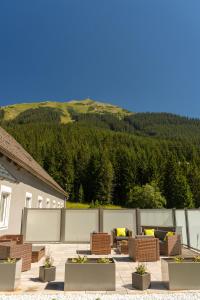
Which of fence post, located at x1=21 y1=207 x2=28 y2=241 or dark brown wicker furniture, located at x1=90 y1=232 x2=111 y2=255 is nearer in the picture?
dark brown wicker furniture, located at x1=90 y1=232 x2=111 y2=255

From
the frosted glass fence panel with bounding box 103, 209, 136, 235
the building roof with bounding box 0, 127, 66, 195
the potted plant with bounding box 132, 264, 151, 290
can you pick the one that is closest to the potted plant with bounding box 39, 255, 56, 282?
the potted plant with bounding box 132, 264, 151, 290

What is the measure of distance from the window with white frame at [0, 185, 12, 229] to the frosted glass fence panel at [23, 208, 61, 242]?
298 cm

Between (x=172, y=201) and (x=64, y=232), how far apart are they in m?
48.5

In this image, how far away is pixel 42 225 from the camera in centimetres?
1363

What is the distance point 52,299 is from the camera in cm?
455

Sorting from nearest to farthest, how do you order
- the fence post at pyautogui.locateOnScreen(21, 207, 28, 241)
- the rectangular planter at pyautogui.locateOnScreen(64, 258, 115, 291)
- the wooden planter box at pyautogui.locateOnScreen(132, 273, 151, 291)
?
the rectangular planter at pyautogui.locateOnScreen(64, 258, 115, 291) < the wooden planter box at pyautogui.locateOnScreen(132, 273, 151, 291) < the fence post at pyautogui.locateOnScreen(21, 207, 28, 241)

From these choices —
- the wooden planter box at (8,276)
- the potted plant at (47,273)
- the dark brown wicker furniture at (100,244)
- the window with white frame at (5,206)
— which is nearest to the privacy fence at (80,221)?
the window with white frame at (5,206)

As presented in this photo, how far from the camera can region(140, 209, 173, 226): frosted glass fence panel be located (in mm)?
14016

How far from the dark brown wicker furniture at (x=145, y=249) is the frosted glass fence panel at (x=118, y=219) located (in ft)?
16.4

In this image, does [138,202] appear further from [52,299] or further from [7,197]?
[52,299]

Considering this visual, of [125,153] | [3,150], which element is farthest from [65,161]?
[3,150]

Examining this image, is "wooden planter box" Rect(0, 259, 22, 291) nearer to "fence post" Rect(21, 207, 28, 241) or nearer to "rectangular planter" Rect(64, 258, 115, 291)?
"rectangular planter" Rect(64, 258, 115, 291)

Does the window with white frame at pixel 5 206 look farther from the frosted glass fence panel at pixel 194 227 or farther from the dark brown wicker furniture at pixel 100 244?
the frosted glass fence panel at pixel 194 227

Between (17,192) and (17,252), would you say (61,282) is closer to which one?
(17,252)
